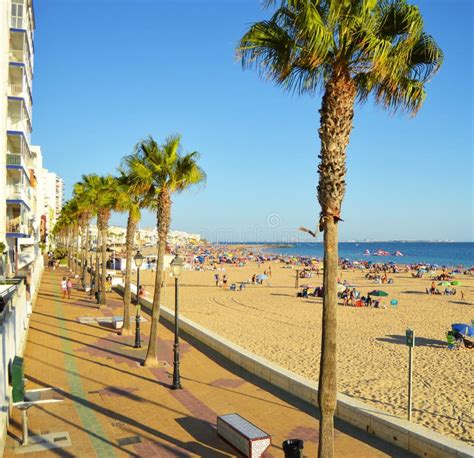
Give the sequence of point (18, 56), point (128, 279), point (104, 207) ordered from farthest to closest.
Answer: point (18, 56) < point (104, 207) < point (128, 279)

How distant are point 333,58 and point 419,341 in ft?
56.2

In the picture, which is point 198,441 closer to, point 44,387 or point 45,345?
point 44,387

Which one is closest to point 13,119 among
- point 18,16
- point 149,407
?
point 18,16

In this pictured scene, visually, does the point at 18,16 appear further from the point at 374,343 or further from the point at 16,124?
the point at 374,343

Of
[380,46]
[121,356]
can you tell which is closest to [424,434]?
[380,46]

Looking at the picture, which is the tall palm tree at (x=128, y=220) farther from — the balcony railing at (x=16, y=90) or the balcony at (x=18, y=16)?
the balcony at (x=18, y=16)

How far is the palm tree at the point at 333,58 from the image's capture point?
6.28 metres

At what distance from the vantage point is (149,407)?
34.7ft

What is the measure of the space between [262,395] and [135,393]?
3.17 metres

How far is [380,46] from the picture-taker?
20.6 ft

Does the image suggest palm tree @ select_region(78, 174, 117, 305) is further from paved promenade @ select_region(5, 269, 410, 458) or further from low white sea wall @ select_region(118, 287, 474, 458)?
low white sea wall @ select_region(118, 287, 474, 458)

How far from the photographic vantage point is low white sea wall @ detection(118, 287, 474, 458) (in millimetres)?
7625

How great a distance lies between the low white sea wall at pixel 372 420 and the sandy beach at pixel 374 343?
173 cm

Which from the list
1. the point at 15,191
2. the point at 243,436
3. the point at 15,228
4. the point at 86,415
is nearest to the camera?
the point at 243,436
